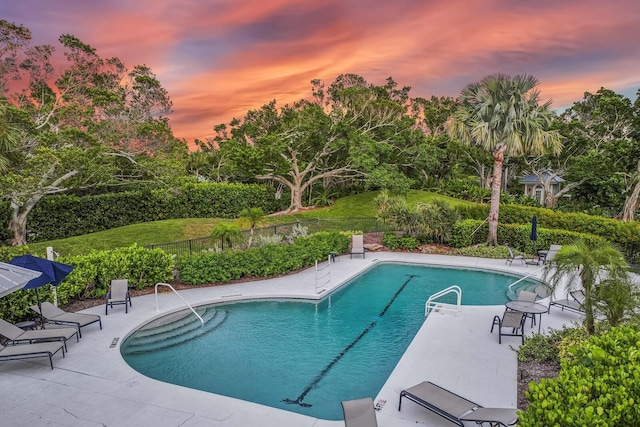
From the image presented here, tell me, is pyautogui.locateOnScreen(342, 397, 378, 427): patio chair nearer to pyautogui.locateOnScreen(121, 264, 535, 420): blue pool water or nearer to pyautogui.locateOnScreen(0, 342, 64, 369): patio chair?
pyautogui.locateOnScreen(121, 264, 535, 420): blue pool water

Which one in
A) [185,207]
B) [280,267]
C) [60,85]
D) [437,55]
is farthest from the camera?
[185,207]

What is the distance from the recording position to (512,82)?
58.1ft

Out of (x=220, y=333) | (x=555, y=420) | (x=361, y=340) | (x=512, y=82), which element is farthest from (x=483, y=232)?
(x=555, y=420)

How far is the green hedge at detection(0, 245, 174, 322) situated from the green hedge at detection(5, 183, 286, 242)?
34.6ft

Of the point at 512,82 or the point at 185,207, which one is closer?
the point at 512,82

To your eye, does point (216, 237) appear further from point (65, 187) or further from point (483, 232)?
point (483, 232)

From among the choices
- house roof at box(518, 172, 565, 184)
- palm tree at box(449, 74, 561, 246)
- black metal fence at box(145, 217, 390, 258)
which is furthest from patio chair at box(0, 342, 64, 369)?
house roof at box(518, 172, 565, 184)

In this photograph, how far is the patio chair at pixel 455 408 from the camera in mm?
5475

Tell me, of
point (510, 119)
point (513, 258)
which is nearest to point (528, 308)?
point (513, 258)

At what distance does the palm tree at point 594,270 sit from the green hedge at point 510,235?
12.0 meters

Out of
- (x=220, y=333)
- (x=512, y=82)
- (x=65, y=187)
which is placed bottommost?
(x=220, y=333)

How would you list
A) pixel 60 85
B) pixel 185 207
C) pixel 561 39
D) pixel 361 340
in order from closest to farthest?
pixel 361 340, pixel 561 39, pixel 60 85, pixel 185 207

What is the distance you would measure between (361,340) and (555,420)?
6597 millimetres

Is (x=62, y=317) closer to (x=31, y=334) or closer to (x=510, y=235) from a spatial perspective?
(x=31, y=334)
